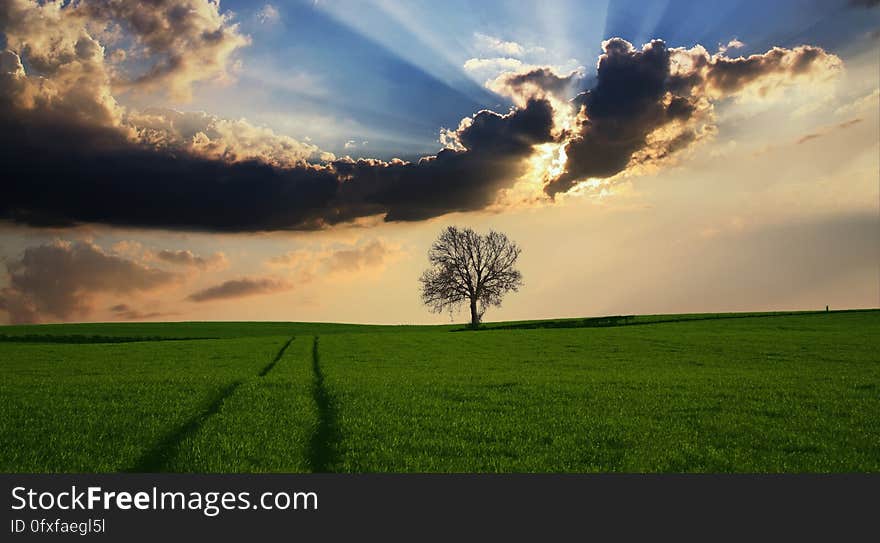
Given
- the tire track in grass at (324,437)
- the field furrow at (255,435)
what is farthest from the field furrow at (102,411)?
the tire track in grass at (324,437)

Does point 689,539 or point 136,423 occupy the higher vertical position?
point 136,423

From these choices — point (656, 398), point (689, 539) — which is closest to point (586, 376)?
point (656, 398)

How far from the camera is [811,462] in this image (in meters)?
12.5

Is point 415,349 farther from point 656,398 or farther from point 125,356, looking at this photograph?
point 656,398

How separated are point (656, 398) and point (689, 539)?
41.1 ft

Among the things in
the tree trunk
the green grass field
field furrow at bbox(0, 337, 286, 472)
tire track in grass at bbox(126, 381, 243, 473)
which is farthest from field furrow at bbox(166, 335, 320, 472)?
→ the tree trunk

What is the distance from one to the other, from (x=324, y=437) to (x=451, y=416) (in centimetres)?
402

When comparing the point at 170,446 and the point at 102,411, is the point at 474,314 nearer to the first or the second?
the point at 102,411

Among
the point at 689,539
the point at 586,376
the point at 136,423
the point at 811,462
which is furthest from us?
the point at 586,376

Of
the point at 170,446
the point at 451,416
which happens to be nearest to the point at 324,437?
the point at 170,446

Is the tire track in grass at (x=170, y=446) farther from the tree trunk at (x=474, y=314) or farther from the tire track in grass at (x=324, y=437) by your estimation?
the tree trunk at (x=474, y=314)

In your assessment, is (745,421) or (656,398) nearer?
(745,421)

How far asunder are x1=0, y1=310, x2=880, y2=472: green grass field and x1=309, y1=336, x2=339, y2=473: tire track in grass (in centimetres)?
6

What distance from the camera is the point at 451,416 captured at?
675 inches
